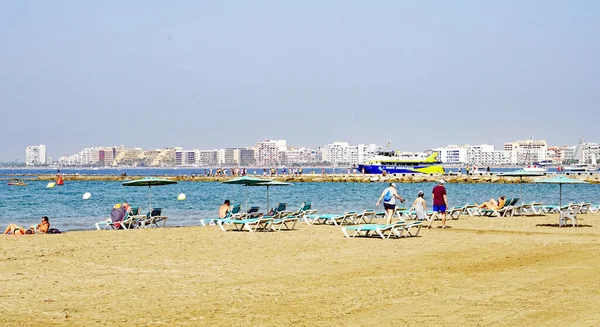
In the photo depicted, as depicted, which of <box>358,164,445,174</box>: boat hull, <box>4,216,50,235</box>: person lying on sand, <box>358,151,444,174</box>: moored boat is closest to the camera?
<box>4,216,50,235</box>: person lying on sand

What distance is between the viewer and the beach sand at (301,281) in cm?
841

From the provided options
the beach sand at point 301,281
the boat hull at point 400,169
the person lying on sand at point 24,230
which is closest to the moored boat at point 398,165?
the boat hull at point 400,169

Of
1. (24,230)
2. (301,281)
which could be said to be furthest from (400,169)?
(301,281)

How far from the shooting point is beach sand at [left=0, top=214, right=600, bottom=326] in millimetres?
8406

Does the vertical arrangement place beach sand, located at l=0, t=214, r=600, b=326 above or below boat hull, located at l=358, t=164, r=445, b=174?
above

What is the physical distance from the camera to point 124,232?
1969cm

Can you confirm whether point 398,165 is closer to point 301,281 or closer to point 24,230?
point 24,230

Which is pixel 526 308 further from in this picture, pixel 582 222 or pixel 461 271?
pixel 582 222

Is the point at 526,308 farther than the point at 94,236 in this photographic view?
No

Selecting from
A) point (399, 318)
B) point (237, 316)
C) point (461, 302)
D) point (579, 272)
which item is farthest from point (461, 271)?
point (237, 316)

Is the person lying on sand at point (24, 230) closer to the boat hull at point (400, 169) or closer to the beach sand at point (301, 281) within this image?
the beach sand at point (301, 281)

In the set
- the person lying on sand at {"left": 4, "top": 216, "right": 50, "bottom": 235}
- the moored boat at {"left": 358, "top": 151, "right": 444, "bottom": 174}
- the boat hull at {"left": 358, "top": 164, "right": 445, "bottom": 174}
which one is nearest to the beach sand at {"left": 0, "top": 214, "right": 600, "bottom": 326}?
the person lying on sand at {"left": 4, "top": 216, "right": 50, "bottom": 235}

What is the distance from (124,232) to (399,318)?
12878 mm

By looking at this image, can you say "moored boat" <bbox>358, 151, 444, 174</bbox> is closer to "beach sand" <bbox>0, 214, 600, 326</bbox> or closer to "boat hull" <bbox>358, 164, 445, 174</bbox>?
"boat hull" <bbox>358, 164, 445, 174</bbox>
